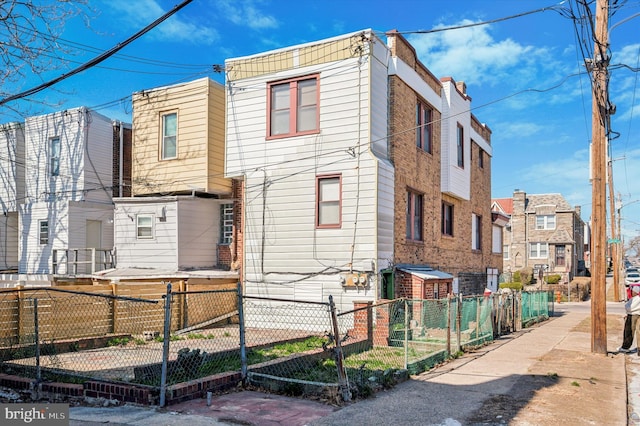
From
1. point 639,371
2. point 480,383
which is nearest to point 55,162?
point 480,383

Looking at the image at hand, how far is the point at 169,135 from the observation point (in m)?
19.5

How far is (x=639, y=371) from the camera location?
10.7m

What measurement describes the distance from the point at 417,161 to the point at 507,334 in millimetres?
6087

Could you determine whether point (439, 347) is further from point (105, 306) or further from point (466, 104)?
point (466, 104)

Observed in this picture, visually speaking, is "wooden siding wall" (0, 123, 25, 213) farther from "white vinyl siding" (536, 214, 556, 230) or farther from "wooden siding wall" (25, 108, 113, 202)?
"white vinyl siding" (536, 214, 556, 230)

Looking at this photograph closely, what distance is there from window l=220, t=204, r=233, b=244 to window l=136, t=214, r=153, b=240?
2.44 metres

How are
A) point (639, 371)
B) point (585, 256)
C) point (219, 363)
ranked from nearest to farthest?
point (219, 363) → point (639, 371) → point (585, 256)

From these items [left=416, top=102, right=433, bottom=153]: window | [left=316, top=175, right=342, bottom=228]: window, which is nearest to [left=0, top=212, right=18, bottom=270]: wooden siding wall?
[left=316, top=175, right=342, bottom=228]: window

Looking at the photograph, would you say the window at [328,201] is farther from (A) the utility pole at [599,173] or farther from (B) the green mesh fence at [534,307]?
(B) the green mesh fence at [534,307]

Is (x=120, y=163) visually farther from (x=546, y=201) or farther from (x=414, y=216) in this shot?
(x=546, y=201)

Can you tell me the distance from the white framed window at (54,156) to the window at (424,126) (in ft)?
49.2

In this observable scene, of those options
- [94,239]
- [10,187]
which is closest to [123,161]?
[94,239]

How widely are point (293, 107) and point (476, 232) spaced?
12.6 m

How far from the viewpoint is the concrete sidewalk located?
21.4ft
